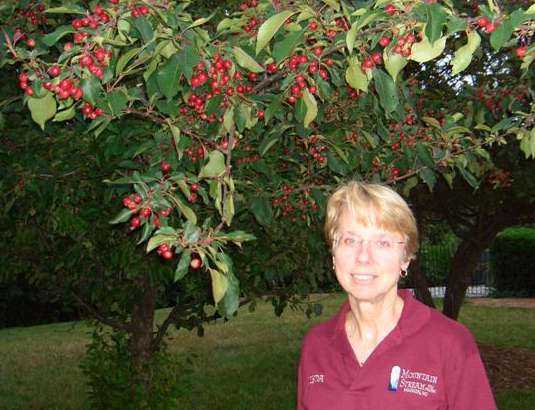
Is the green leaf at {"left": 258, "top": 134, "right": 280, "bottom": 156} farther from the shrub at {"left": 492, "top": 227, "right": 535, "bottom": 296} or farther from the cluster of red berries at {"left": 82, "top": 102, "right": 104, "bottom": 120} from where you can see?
the shrub at {"left": 492, "top": 227, "right": 535, "bottom": 296}

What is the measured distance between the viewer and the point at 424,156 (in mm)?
4195

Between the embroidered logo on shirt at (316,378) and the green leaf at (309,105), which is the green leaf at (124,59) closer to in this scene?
the green leaf at (309,105)

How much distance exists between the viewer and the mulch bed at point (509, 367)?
415 inches

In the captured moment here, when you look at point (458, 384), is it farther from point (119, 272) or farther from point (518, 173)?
point (518, 173)

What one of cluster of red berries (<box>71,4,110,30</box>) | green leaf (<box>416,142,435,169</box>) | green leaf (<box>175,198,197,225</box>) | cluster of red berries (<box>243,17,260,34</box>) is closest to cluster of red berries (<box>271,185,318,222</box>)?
green leaf (<box>416,142,435,169</box>)

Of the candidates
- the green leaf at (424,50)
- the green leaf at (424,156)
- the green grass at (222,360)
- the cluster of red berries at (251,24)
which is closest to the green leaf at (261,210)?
the green leaf at (424,156)

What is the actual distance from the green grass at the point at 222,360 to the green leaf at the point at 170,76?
4.86 metres

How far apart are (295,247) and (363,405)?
3.47 m

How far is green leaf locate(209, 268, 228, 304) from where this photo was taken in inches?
91.7

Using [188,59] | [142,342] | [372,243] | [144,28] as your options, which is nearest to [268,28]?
[188,59]

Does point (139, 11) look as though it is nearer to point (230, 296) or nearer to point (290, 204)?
point (230, 296)

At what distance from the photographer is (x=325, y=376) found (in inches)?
110

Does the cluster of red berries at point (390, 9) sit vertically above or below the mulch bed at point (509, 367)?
above

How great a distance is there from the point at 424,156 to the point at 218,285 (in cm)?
217
